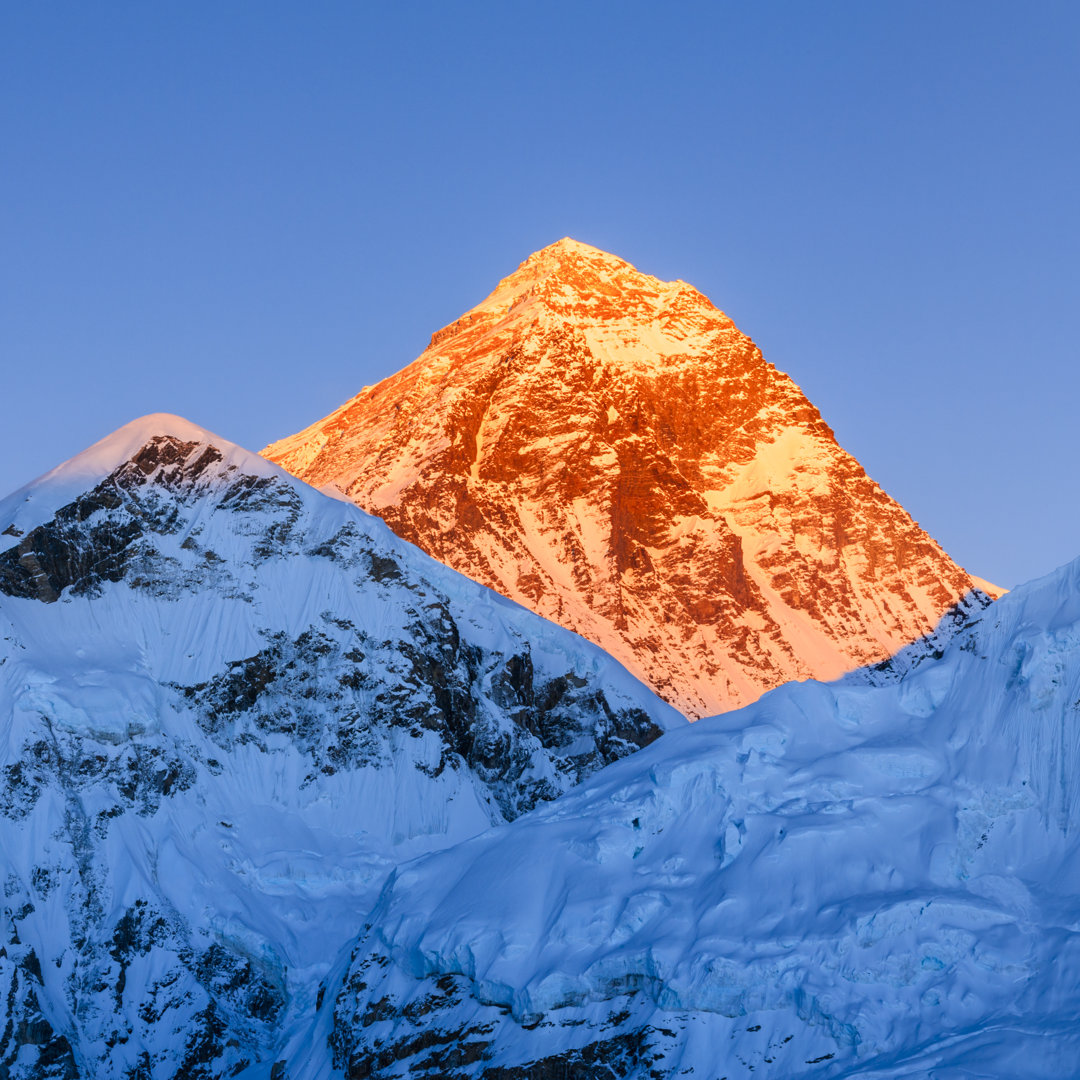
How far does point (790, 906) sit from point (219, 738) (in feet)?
216

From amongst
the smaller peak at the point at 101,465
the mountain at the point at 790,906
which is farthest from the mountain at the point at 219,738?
the mountain at the point at 790,906

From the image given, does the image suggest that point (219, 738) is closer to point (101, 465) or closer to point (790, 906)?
point (101, 465)

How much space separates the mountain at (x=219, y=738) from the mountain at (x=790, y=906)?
21240 millimetres

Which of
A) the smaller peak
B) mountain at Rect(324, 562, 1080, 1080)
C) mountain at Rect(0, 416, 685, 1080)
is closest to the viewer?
mountain at Rect(324, 562, 1080, 1080)

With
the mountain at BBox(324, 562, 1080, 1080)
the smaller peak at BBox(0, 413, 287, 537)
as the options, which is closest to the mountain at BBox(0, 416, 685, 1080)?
the smaller peak at BBox(0, 413, 287, 537)

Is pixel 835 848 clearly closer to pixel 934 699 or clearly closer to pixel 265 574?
pixel 934 699

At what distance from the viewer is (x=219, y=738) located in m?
161

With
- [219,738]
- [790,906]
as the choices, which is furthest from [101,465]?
[790,906]

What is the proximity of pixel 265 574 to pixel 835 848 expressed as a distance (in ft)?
239

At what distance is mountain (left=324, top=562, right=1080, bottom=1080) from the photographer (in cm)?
10088

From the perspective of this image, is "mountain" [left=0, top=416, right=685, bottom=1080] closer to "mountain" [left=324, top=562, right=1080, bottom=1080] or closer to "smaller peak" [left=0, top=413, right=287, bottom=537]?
"smaller peak" [left=0, top=413, right=287, bottom=537]

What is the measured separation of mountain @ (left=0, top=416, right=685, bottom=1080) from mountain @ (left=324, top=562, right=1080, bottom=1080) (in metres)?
21.2

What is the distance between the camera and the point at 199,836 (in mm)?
151250

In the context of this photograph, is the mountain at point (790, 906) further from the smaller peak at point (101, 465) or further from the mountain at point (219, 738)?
the smaller peak at point (101, 465)
